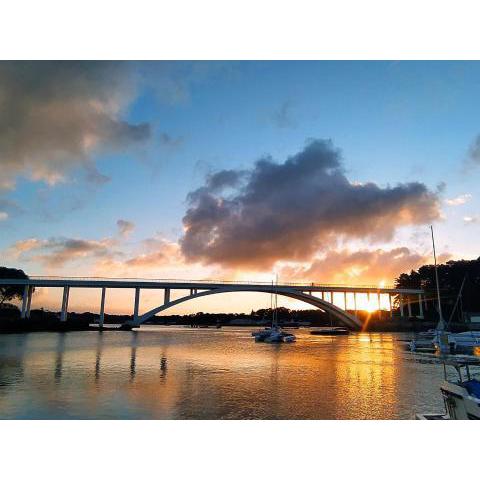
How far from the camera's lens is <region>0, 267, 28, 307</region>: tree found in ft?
251

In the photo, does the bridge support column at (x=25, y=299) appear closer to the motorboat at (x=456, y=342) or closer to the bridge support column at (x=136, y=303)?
the bridge support column at (x=136, y=303)

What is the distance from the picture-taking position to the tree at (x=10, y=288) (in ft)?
251

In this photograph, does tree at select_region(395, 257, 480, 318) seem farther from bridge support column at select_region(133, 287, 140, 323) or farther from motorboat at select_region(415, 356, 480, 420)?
motorboat at select_region(415, 356, 480, 420)

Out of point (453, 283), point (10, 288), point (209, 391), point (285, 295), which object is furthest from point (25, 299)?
point (453, 283)

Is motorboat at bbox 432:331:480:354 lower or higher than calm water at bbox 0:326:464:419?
higher

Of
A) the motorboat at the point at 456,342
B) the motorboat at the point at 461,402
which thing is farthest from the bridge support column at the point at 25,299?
the motorboat at the point at 461,402

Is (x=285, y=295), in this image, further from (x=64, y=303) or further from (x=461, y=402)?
(x=461, y=402)

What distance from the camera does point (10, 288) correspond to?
77438mm

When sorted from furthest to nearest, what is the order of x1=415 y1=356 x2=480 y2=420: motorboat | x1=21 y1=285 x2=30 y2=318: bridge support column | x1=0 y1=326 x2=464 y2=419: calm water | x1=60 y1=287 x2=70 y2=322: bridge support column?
x1=60 y1=287 x2=70 y2=322: bridge support column, x1=21 y1=285 x2=30 y2=318: bridge support column, x1=0 y1=326 x2=464 y2=419: calm water, x1=415 y1=356 x2=480 y2=420: motorboat

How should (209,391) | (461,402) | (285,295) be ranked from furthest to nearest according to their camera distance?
1. (285,295)
2. (209,391)
3. (461,402)

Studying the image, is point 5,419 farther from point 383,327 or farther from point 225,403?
point 383,327

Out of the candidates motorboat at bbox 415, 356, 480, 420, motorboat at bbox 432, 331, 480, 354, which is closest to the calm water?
motorboat at bbox 415, 356, 480, 420

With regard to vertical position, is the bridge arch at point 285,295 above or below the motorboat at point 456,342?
above
